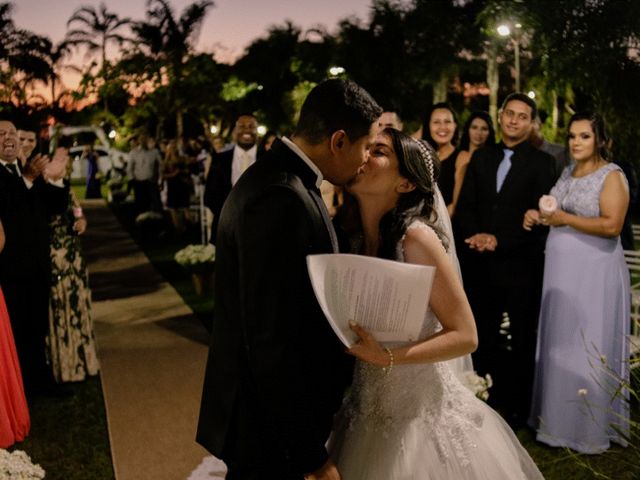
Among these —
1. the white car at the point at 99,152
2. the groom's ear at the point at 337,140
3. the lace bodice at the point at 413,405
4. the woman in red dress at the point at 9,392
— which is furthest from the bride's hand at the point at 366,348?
the white car at the point at 99,152

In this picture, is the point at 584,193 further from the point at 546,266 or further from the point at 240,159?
the point at 240,159

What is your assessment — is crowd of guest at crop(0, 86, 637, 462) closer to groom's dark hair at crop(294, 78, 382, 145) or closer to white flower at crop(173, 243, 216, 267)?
groom's dark hair at crop(294, 78, 382, 145)

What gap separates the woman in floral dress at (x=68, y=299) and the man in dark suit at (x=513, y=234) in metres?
3.03

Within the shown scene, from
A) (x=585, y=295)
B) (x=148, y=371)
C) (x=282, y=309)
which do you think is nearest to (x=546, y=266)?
(x=585, y=295)

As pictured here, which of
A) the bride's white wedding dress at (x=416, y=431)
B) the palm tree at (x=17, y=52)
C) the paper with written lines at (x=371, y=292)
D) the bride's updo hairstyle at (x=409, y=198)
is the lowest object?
the bride's white wedding dress at (x=416, y=431)

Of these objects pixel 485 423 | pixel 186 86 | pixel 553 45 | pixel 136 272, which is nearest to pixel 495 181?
pixel 485 423

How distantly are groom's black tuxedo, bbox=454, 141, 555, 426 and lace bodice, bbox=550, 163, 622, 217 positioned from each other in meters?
0.31

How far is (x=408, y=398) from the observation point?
2.54m

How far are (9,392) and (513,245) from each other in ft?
11.4

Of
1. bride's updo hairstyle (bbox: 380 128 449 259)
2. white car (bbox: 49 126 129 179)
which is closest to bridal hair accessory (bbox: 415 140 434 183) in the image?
bride's updo hairstyle (bbox: 380 128 449 259)

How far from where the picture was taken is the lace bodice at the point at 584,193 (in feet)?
13.8

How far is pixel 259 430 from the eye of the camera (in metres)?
2.11

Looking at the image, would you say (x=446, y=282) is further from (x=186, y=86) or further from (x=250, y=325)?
(x=186, y=86)

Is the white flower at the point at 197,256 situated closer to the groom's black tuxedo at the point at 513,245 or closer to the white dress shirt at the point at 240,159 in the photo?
the white dress shirt at the point at 240,159
